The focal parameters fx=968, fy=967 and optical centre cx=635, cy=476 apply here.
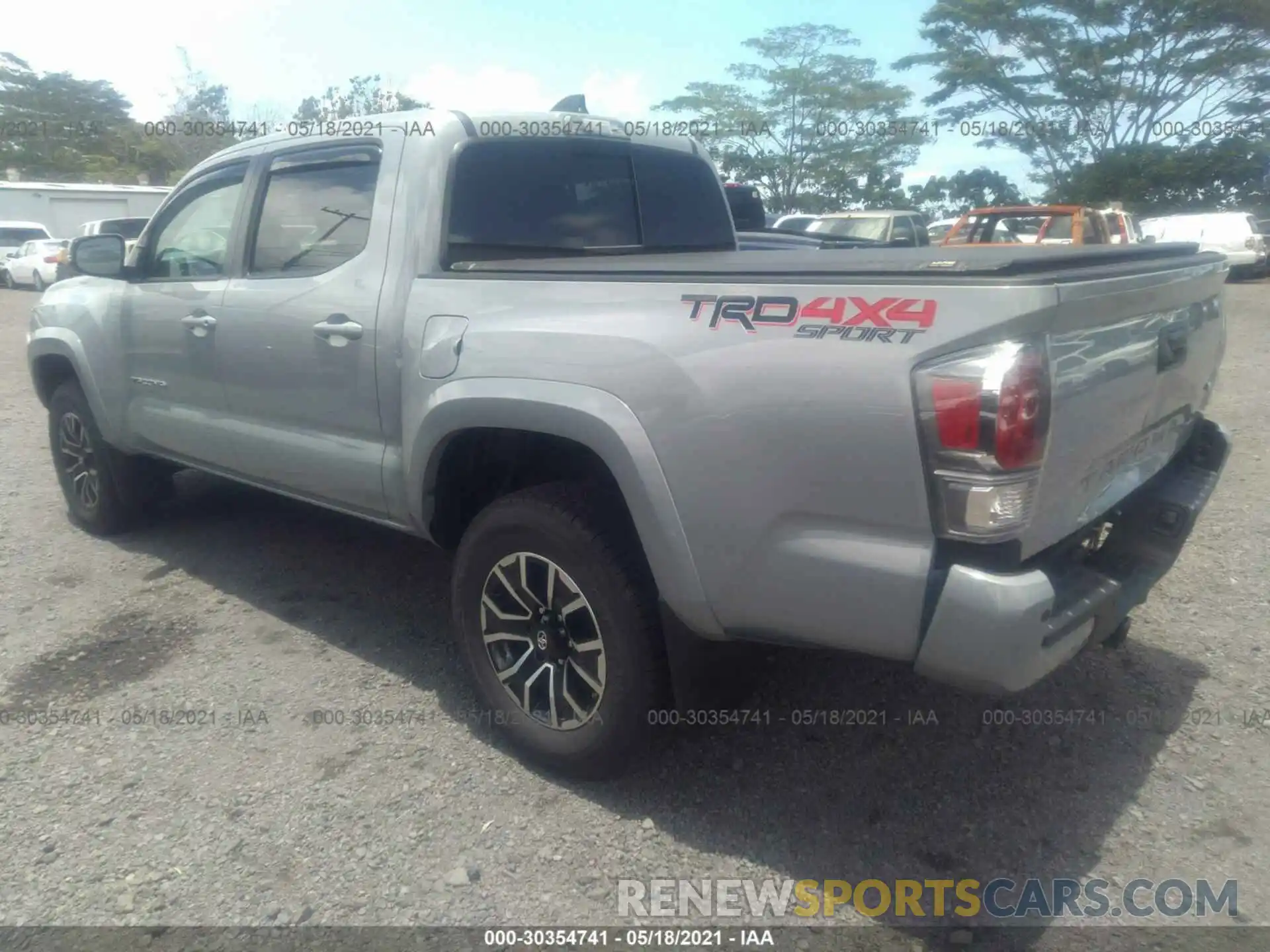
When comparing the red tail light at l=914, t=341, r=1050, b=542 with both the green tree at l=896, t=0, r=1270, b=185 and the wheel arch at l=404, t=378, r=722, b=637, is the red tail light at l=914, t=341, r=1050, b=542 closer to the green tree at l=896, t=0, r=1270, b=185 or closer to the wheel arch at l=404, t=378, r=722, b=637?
the wheel arch at l=404, t=378, r=722, b=637

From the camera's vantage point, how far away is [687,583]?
245cm

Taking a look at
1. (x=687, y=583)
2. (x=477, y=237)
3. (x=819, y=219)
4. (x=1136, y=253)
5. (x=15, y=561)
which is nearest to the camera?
(x=687, y=583)

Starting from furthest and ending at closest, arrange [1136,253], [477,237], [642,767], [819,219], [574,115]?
1. [819,219]
2. [574,115]
3. [477,237]
4. [642,767]
5. [1136,253]

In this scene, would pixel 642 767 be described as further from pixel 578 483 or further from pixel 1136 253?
pixel 1136 253

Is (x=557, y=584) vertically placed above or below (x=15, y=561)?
above

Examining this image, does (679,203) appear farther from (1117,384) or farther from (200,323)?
(1117,384)

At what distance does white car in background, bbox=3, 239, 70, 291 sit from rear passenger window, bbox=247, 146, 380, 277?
21681mm

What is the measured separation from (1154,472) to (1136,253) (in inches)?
24.8

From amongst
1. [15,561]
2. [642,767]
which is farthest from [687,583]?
[15,561]

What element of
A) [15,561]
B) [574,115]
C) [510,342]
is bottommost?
[15,561]

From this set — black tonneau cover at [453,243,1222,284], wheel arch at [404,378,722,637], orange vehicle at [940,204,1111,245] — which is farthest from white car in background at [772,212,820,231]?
wheel arch at [404,378,722,637]

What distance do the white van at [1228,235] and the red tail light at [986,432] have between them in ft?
69.0

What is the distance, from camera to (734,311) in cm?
229

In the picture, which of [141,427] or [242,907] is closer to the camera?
[242,907]
